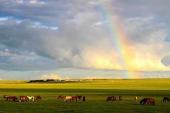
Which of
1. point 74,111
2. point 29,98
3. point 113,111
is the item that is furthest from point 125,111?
point 29,98

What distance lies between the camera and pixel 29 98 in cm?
6469

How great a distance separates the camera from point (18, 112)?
40.1 meters

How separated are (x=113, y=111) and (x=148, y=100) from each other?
14284 mm

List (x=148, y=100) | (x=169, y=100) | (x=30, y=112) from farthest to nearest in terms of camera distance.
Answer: (x=169, y=100) → (x=148, y=100) → (x=30, y=112)

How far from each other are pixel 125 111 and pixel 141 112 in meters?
1.68

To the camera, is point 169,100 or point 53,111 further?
point 169,100

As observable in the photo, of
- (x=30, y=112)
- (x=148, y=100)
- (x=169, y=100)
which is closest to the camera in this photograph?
(x=30, y=112)

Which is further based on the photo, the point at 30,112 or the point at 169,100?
the point at 169,100

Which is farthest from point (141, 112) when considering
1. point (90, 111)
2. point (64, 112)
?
point (64, 112)

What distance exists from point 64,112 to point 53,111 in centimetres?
160

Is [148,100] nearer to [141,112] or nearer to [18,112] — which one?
[141,112]

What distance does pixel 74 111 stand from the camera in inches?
1631

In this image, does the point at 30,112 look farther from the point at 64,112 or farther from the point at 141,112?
the point at 141,112

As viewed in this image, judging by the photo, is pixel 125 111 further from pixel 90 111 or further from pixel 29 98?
pixel 29 98
